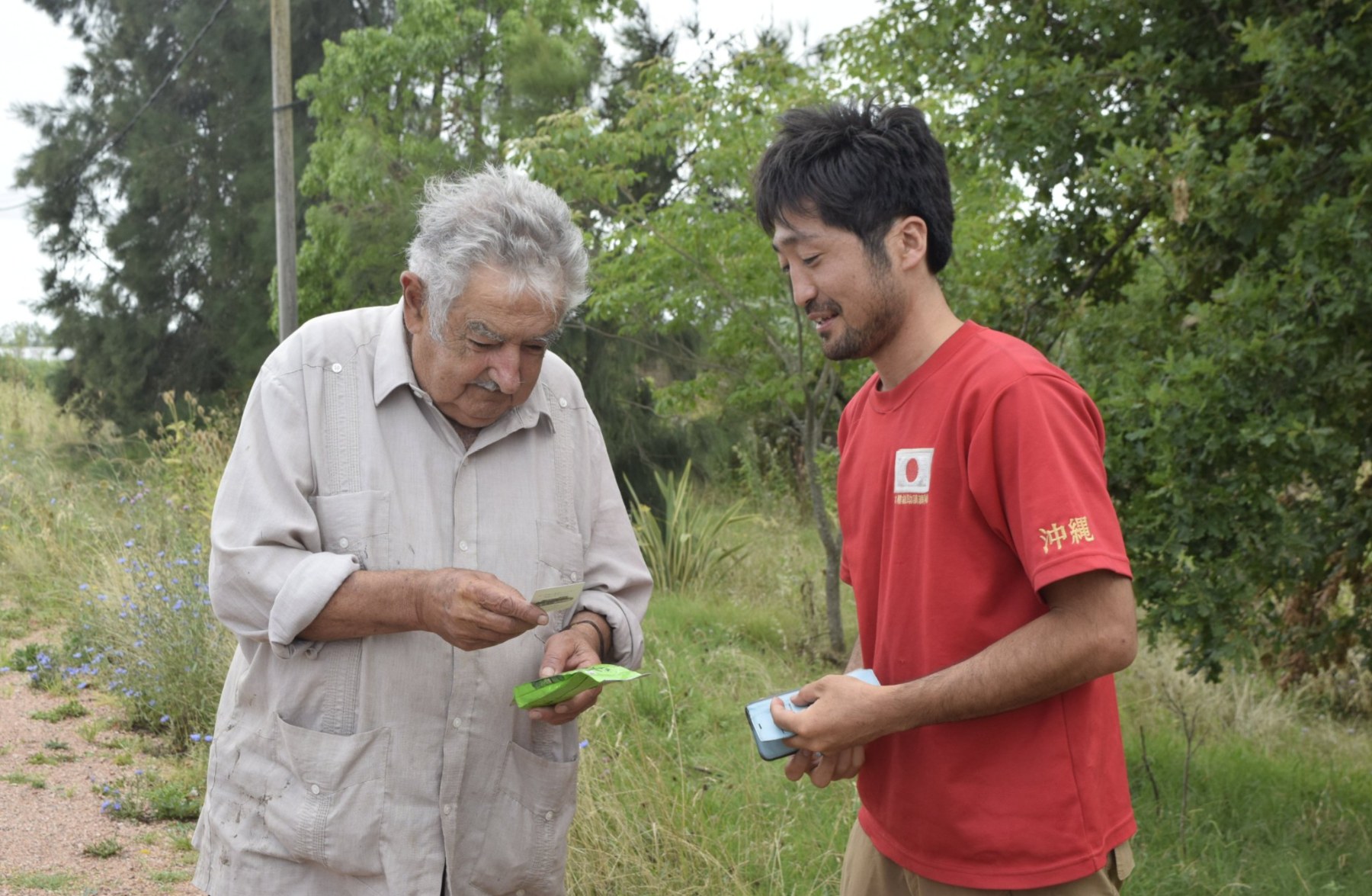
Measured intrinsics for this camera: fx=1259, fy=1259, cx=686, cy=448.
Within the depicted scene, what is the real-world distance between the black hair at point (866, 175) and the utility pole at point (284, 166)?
11243 mm

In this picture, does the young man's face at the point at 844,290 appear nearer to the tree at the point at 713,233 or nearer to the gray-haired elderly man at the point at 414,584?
the gray-haired elderly man at the point at 414,584

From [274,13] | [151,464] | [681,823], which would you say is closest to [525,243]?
[681,823]

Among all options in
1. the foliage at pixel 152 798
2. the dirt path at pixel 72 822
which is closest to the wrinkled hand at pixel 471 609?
the dirt path at pixel 72 822

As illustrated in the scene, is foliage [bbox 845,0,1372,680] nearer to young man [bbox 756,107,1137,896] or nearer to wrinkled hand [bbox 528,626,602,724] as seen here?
young man [bbox 756,107,1137,896]

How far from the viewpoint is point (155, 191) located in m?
20.2

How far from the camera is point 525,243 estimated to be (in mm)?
2486

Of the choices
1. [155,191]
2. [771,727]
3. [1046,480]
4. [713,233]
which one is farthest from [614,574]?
[155,191]

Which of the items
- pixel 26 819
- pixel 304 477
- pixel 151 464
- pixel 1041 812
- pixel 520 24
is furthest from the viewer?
pixel 520 24

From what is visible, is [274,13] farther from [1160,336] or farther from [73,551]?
[1160,336]

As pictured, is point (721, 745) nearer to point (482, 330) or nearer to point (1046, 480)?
point (482, 330)

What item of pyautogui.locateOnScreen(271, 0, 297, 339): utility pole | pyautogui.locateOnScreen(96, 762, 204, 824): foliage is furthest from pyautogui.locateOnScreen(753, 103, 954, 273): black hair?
pyautogui.locateOnScreen(271, 0, 297, 339): utility pole

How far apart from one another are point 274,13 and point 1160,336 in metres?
10.9

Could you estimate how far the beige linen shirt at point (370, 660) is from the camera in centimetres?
234

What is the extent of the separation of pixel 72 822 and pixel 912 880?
4.34 metres
